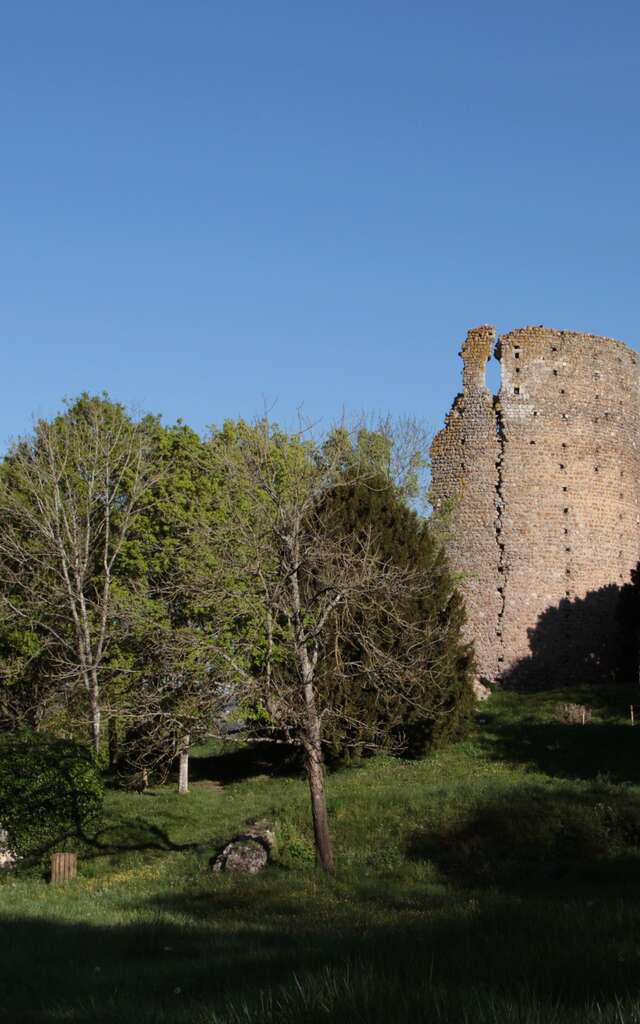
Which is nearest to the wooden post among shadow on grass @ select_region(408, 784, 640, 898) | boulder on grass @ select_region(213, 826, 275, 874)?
boulder on grass @ select_region(213, 826, 275, 874)

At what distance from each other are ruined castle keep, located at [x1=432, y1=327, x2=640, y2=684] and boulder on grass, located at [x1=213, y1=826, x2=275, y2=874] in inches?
784

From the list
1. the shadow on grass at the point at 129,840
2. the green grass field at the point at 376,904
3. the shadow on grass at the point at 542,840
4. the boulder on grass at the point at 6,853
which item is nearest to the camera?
the green grass field at the point at 376,904

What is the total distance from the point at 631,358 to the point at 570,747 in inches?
775

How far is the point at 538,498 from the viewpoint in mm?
38062

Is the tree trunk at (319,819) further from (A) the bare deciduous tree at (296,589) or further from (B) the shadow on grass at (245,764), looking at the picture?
→ (B) the shadow on grass at (245,764)

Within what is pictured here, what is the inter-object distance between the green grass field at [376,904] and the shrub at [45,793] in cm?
68

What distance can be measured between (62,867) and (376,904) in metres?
6.87

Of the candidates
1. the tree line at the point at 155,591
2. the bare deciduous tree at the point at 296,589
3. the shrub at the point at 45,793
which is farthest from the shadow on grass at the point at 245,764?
the bare deciduous tree at the point at 296,589

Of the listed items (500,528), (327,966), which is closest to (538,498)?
(500,528)

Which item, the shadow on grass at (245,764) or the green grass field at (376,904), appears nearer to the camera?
the green grass field at (376,904)

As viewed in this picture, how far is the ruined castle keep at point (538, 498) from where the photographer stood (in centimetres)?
3766

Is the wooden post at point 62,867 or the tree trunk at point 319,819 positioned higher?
the tree trunk at point 319,819

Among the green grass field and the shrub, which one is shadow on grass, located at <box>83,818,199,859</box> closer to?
the green grass field

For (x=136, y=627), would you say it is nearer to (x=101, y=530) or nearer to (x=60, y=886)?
(x=101, y=530)
